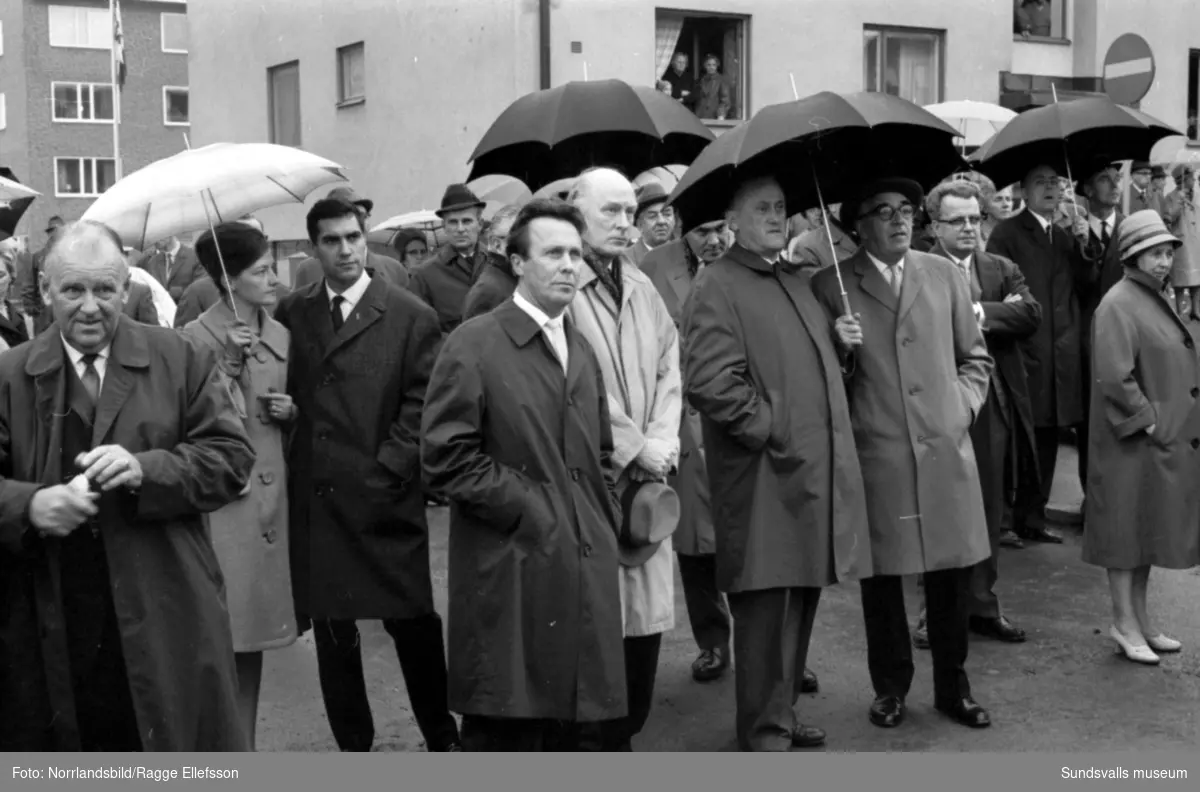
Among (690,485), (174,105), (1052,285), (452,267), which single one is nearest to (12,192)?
(690,485)

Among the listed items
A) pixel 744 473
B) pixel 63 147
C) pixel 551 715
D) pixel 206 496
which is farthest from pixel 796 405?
pixel 63 147

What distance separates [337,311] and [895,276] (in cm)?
230

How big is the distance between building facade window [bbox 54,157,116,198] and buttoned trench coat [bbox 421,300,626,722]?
56.0m

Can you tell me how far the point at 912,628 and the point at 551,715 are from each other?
3.60m

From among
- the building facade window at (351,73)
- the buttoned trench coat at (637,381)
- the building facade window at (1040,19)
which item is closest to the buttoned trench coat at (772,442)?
Result: the buttoned trench coat at (637,381)

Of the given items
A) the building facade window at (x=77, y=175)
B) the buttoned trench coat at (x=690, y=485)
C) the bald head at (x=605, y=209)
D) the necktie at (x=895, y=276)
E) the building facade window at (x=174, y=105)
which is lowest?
the buttoned trench coat at (x=690, y=485)

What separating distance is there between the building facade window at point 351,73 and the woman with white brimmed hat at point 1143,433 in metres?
16.6

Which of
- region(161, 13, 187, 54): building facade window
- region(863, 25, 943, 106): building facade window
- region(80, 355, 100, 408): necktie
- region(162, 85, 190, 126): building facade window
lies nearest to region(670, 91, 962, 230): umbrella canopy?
region(80, 355, 100, 408): necktie

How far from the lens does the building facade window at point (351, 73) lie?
22750 mm

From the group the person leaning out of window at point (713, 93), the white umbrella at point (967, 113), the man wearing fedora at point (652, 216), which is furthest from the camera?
the person leaning out of window at point (713, 93)

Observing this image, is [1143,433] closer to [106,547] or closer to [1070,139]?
[1070,139]

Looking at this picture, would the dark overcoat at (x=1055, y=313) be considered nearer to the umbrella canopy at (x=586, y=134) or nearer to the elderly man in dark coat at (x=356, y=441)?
the umbrella canopy at (x=586, y=134)

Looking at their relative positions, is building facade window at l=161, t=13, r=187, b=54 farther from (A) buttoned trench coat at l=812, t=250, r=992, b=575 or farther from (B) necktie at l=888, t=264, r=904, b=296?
(A) buttoned trench coat at l=812, t=250, r=992, b=575

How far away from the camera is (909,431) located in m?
6.33
